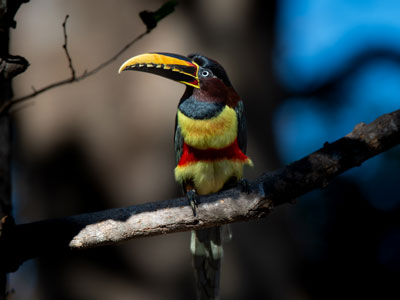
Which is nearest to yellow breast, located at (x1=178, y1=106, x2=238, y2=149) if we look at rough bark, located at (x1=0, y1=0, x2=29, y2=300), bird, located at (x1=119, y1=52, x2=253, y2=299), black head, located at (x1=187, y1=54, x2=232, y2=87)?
bird, located at (x1=119, y1=52, x2=253, y2=299)

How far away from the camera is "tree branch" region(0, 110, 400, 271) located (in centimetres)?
289

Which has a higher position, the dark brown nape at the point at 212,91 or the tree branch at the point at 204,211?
the dark brown nape at the point at 212,91

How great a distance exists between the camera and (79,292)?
5465 millimetres

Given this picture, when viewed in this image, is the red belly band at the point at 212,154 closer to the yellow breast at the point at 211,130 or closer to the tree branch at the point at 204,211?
the yellow breast at the point at 211,130

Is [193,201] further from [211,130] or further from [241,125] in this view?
[241,125]

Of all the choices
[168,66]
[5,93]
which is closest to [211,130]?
[168,66]

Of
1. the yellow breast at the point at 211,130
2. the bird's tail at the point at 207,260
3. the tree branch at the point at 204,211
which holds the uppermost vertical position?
the yellow breast at the point at 211,130

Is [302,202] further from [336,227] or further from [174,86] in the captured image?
[174,86]

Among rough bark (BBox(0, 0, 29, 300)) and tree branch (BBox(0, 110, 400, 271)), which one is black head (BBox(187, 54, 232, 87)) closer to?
tree branch (BBox(0, 110, 400, 271))

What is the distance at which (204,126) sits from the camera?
3.33 m

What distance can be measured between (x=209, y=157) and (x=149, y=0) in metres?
3.15

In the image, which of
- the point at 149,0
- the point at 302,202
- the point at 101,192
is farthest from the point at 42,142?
the point at 302,202

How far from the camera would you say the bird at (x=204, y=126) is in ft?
10.3

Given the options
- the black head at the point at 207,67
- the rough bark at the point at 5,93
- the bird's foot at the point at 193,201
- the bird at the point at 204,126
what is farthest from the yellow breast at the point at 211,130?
the rough bark at the point at 5,93
